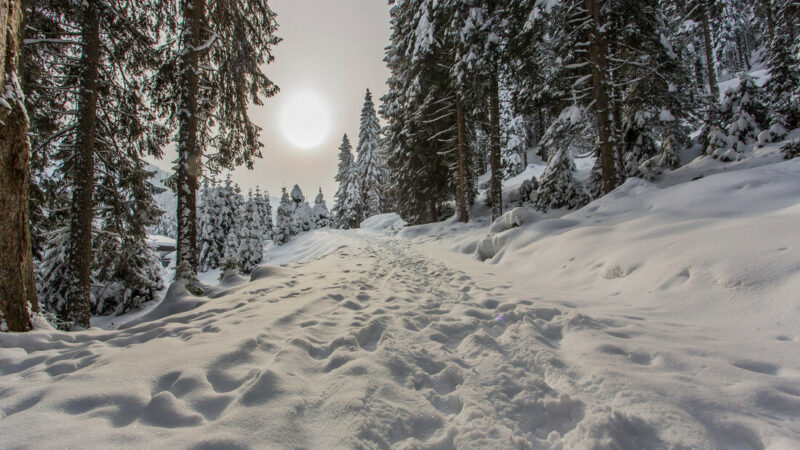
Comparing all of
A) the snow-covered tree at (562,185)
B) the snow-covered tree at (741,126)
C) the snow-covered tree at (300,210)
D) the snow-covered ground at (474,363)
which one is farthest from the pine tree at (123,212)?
the snow-covered tree at (300,210)

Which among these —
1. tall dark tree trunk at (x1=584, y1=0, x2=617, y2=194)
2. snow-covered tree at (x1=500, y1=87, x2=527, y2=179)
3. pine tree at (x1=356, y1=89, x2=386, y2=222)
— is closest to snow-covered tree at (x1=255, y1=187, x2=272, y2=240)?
pine tree at (x1=356, y1=89, x2=386, y2=222)

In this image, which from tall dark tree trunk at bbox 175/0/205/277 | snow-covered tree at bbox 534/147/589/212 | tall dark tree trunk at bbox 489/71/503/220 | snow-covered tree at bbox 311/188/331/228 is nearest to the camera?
tall dark tree trunk at bbox 175/0/205/277

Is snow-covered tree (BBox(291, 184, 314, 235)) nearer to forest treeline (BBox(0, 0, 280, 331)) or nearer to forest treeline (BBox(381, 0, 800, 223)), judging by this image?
forest treeline (BBox(381, 0, 800, 223))

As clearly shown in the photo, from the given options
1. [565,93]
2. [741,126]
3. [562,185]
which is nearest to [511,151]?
[562,185]

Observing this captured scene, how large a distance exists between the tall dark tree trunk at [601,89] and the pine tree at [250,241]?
1069 inches

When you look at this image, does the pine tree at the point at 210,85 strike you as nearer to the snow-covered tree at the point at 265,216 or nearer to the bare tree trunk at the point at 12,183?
the bare tree trunk at the point at 12,183

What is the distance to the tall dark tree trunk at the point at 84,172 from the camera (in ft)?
19.6

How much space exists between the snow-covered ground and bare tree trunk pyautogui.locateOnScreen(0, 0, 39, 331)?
382 millimetres

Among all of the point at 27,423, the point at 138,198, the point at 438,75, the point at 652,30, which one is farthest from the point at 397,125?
the point at 27,423

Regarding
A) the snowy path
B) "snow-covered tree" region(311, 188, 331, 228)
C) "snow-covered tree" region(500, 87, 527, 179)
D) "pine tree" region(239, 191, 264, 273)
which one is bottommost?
the snowy path

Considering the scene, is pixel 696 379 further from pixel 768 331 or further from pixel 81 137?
pixel 81 137

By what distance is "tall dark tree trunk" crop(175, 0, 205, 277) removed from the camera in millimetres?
6906

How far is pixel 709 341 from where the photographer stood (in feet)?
8.75

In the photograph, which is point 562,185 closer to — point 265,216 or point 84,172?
point 84,172
